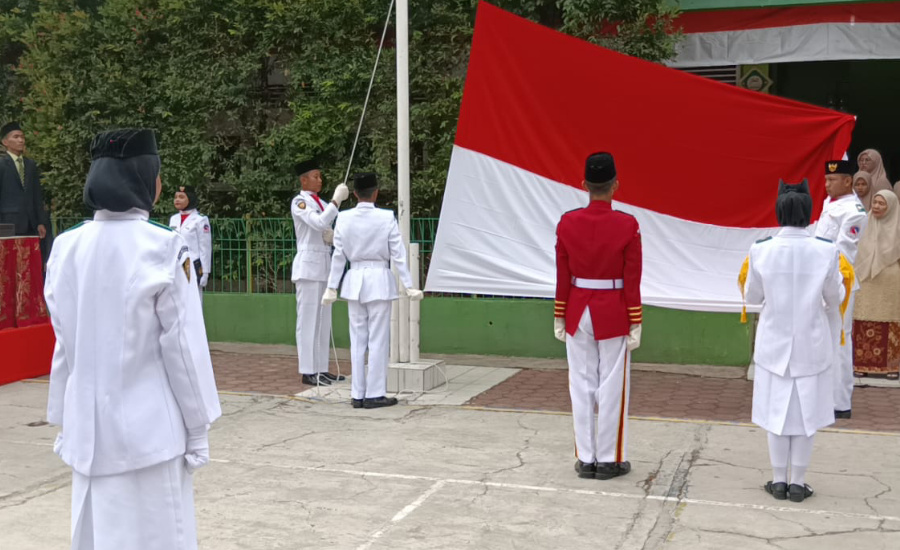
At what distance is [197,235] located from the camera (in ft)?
33.6

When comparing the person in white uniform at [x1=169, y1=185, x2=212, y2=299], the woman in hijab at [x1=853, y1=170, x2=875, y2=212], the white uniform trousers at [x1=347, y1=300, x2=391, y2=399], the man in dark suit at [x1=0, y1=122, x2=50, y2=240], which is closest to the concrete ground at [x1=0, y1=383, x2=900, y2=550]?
the white uniform trousers at [x1=347, y1=300, x2=391, y2=399]

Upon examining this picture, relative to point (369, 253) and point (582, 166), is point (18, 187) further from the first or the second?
point (582, 166)

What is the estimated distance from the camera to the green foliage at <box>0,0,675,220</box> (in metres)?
11.8

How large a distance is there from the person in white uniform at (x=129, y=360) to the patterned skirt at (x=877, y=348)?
7.25 meters

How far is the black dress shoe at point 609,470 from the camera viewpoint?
5910 millimetres

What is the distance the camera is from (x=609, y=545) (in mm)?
4750

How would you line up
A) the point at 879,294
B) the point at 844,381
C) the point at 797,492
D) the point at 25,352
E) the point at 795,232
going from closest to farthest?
the point at 797,492
the point at 795,232
the point at 844,381
the point at 879,294
the point at 25,352

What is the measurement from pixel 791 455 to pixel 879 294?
393 centimetres

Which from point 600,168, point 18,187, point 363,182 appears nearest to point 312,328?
point 363,182

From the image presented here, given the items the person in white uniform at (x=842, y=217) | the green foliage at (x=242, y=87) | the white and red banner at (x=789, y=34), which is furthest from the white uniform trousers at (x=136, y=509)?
the white and red banner at (x=789, y=34)

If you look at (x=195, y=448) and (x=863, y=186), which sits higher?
(x=863, y=186)

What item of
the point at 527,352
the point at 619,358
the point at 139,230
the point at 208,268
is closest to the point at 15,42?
the point at 208,268

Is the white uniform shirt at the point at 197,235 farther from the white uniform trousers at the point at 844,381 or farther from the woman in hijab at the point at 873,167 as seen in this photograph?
the woman in hijab at the point at 873,167

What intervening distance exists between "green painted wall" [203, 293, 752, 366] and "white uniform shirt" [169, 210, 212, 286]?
4.13ft
